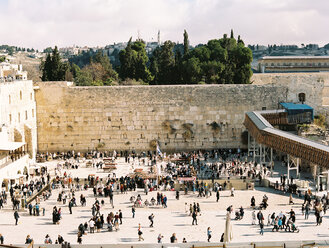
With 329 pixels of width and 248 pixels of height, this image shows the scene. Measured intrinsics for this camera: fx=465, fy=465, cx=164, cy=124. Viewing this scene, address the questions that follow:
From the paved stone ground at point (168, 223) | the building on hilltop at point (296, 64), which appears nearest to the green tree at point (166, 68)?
the building on hilltop at point (296, 64)

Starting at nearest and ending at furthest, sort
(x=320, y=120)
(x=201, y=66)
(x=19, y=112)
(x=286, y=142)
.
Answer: (x=286, y=142) → (x=19, y=112) → (x=320, y=120) → (x=201, y=66)

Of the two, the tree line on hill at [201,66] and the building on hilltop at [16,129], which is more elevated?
the tree line on hill at [201,66]

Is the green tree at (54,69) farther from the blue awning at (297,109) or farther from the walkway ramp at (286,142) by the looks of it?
the blue awning at (297,109)

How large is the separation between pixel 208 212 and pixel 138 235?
4.35 m

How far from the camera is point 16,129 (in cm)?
3025

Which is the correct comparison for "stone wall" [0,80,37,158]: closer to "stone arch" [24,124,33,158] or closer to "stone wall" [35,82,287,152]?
"stone arch" [24,124,33,158]

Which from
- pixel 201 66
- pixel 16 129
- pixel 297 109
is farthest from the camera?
pixel 201 66

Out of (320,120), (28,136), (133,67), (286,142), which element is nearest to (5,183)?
(28,136)

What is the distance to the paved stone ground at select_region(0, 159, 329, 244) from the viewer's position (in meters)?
18.1

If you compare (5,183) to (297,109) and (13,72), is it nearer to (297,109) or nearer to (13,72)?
(13,72)

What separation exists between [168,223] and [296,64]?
46.0 meters

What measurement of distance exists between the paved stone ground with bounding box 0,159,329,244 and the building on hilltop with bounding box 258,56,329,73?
38181 mm

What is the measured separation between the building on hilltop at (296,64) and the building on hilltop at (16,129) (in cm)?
3451

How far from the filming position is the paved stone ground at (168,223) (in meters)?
18.1
